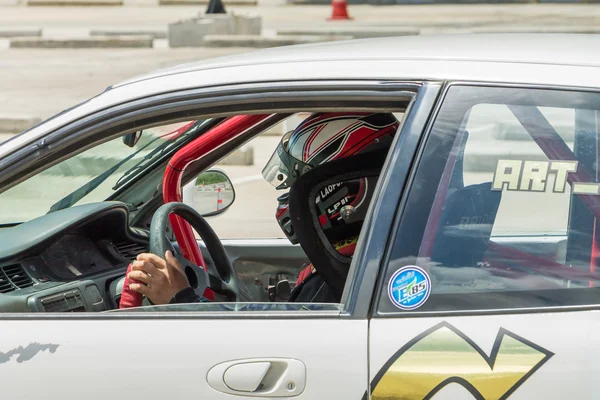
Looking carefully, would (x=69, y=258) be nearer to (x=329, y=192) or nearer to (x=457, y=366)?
(x=329, y=192)

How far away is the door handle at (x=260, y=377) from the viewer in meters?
1.98

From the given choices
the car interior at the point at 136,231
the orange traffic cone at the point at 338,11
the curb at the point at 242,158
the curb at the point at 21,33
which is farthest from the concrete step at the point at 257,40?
→ the car interior at the point at 136,231

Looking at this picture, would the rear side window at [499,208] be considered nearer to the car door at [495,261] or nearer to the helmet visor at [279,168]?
the car door at [495,261]

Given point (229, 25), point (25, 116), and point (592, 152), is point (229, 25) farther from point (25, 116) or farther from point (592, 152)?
point (592, 152)

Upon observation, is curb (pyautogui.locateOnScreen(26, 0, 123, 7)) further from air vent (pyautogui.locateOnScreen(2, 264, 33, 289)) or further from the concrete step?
air vent (pyautogui.locateOnScreen(2, 264, 33, 289))

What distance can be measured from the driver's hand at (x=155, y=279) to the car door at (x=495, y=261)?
67cm

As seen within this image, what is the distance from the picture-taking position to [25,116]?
33.9ft

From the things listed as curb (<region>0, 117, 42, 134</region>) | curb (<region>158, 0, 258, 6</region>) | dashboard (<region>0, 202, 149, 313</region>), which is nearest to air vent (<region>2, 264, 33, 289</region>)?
dashboard (<region>0, 202, 149, 313</region>)

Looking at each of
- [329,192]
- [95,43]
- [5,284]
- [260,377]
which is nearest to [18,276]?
[5,284]

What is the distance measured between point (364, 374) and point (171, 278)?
2.36ft

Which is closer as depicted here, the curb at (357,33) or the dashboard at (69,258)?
the dashboard at (69,258)

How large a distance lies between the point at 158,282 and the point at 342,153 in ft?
1.89

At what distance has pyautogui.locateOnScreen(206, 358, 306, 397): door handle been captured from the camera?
198 cm

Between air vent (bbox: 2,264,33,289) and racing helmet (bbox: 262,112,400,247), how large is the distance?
774 mm
